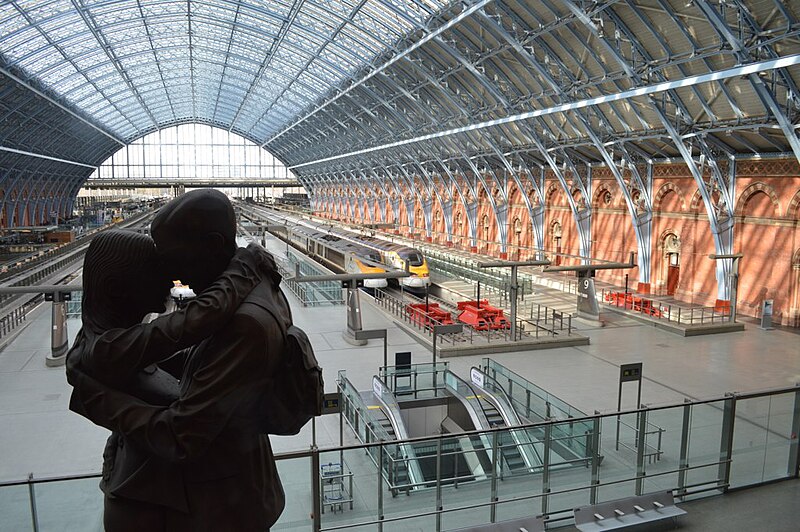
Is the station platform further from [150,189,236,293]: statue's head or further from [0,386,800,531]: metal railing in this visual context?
[150,189,236,293]: statue's head

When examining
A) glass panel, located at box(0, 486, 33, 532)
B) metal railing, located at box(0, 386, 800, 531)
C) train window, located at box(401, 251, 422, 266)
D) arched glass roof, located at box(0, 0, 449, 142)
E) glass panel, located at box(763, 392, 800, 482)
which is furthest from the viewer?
arched glass roof, located at box(0, 0, 449, 142)

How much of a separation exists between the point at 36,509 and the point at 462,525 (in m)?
4.15

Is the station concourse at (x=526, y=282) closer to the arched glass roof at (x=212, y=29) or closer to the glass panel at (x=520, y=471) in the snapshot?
the glass panel at (x=520, y=471)

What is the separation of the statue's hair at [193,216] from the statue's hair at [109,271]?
125 mm

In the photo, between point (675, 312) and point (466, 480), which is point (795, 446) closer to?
point (466, 480)

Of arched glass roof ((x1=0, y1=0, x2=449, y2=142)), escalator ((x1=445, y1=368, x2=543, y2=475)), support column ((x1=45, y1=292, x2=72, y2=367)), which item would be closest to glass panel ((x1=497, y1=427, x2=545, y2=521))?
escalator ((x1=445, y1=368, x2=543, y2=475))

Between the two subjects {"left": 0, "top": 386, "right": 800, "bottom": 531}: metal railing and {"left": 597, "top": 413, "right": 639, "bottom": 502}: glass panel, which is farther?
{"left": 597, "top": 413, "right": 639, "bottom": 502}: glass panel

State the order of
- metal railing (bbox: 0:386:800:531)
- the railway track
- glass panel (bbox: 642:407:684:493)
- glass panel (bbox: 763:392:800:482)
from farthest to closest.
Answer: the railway track < glass panel (bbox: 763:392:800:482) < glass panel (bbox: 642:407:684:493) < metal railing (bbox: 0:386:800:531)

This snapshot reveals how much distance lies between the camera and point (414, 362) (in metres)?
17.5

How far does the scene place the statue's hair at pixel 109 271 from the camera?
3.27m

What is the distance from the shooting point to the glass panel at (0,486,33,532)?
5.71 m

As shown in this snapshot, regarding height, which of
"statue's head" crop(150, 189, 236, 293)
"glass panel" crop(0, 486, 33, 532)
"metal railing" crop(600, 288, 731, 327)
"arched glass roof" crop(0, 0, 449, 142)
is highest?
"arched glass roof" crop(0, 0, 449, 142)

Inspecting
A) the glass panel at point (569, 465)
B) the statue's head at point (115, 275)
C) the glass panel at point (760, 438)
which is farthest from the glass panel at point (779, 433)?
the statue's head at point (115, 275)

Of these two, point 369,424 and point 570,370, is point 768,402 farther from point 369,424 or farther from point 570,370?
point 570,370
